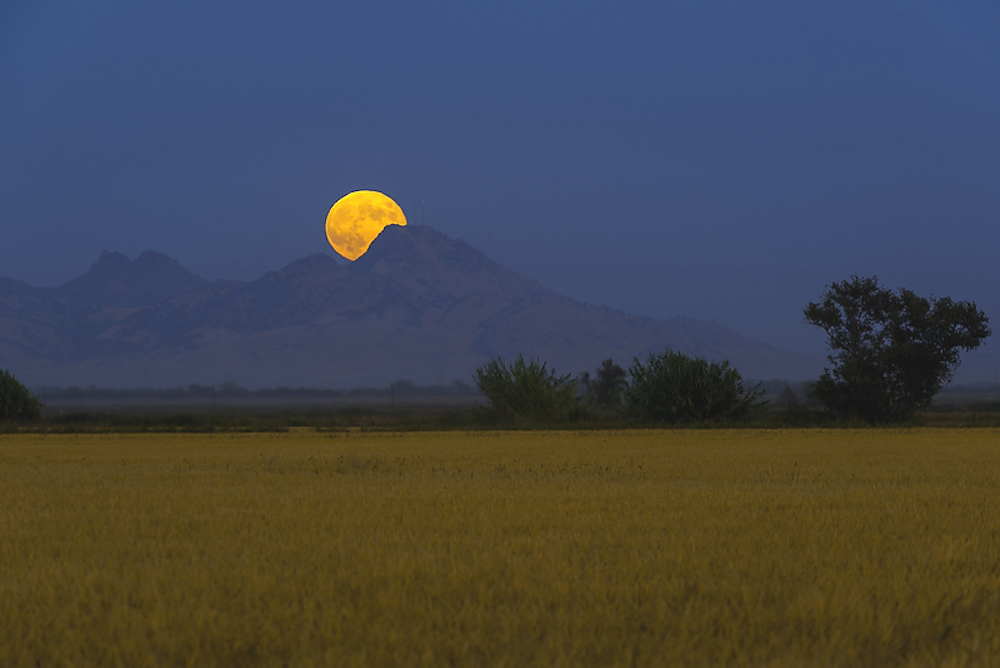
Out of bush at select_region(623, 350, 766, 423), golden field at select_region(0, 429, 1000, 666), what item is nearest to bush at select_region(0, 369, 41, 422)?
bush at select_region(623, 350, 766, 423)

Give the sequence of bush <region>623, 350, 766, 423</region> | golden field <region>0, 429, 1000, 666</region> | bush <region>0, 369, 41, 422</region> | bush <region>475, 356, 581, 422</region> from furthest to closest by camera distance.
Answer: bush <region>0, 369, 41, 422</region> → bush <region>475, 356, 581, 422</region> → bush <region>623, 350, 766, 423</region> → golden field <region>0, 429, 1000, 666</region>

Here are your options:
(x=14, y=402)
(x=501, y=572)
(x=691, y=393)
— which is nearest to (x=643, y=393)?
(x=691, y=393)

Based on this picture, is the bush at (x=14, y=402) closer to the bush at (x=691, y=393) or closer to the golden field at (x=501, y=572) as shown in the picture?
the bush at (x=691, y=393)

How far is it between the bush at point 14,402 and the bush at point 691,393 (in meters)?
36.1

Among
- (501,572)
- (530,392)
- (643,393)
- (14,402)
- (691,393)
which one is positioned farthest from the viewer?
(14,402)

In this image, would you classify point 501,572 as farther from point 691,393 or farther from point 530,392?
point 530,392

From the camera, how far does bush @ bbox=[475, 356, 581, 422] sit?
46156 mm

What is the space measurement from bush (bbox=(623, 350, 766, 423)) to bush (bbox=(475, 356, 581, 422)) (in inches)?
185

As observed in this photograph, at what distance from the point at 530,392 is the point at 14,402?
30735mm

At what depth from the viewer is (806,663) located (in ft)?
14.1

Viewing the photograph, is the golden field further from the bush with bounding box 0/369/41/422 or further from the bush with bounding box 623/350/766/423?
the bush with bounding box 0/369/41/422

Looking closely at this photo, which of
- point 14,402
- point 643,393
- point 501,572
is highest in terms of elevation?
point 643,393

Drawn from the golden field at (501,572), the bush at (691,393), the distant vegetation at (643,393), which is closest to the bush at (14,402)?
the distant vegetation at (643,393)

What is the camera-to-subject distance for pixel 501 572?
6680 mm
